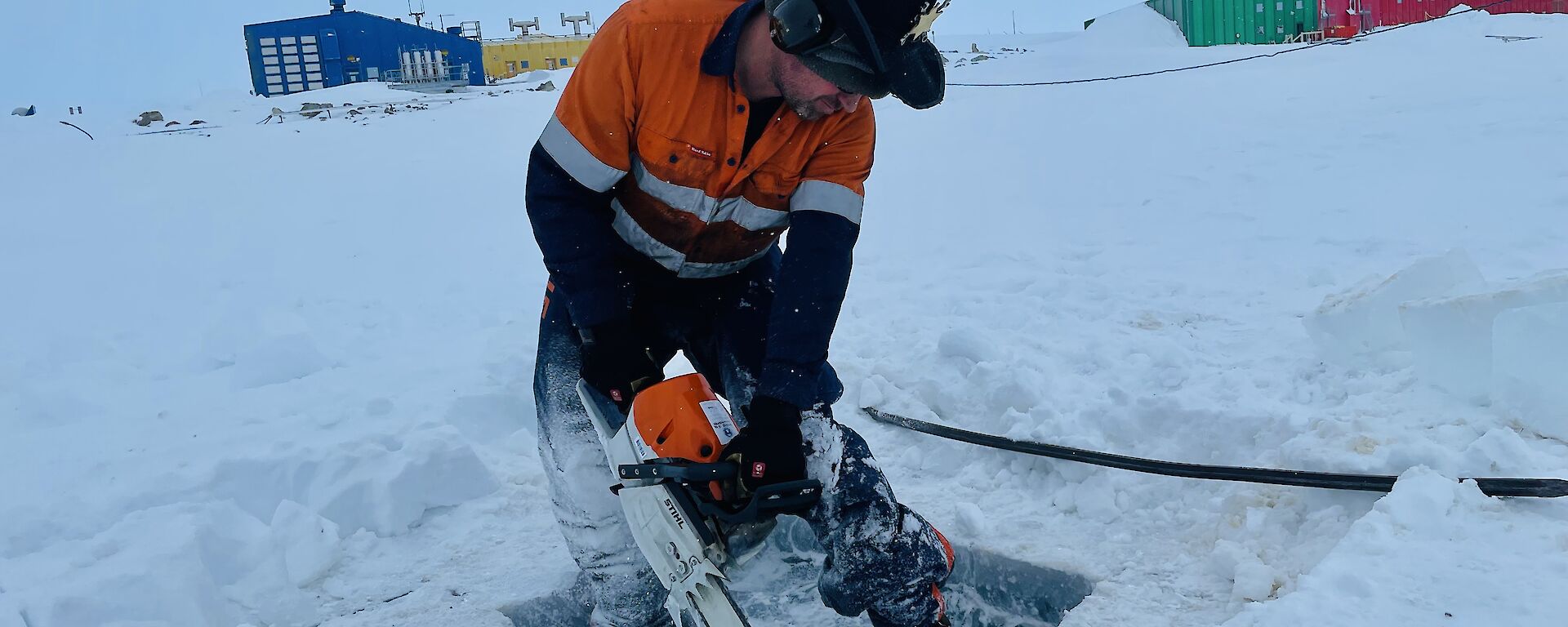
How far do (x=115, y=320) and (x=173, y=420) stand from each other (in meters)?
1.35

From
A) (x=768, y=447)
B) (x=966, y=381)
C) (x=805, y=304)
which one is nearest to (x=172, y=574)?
(x=768, y=447)

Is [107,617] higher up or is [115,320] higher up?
[115,320]

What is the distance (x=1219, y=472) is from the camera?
2572mm

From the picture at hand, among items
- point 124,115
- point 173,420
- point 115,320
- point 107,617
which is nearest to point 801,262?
point 107,617

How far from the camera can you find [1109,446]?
3.02m

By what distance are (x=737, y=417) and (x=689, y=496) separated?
1.96ft

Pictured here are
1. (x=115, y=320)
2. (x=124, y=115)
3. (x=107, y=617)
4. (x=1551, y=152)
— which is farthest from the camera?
(x=124, y=115)

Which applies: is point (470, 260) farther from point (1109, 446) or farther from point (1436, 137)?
point (1436, 137)

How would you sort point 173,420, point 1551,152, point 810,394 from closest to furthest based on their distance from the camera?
point 810,394 → point 173,420 → point 1551,152

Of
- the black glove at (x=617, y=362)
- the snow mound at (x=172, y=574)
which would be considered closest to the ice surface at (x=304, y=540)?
the snow mound at (x=172, y=574)

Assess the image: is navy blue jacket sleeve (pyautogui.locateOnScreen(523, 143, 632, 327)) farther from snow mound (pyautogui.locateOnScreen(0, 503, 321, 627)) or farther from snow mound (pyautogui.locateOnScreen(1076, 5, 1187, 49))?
snow mound (pyautogui.locateOnScreen(1076, 5, 1187, 49))

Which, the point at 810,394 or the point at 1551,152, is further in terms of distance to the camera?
the point at 1551,152

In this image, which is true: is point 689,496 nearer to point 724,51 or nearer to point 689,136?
point 689,136

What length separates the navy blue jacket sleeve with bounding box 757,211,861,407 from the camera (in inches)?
80.4
